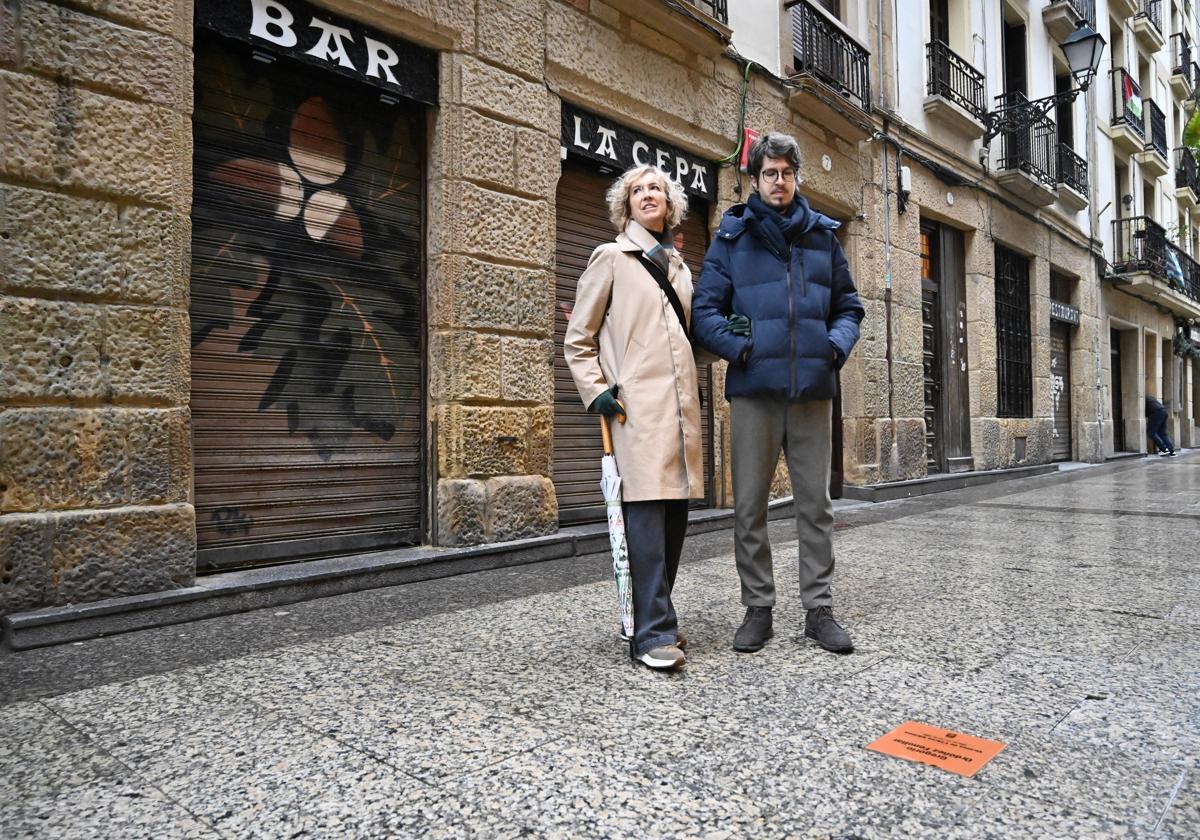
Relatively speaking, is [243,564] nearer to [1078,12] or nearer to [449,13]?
[449,13]

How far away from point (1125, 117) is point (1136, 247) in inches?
108

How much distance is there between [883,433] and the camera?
9.50m

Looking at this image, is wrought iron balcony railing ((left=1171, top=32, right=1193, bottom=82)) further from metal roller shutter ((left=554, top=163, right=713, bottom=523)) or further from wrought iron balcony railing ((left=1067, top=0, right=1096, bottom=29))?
metal roller shutter ((left=554, top=163, right=713, bottom=523))

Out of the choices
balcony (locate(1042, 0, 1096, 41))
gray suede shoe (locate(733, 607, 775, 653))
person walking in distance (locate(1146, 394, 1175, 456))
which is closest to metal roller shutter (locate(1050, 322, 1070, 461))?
person walking in distance (locate(1146, 394, 1175, 456))

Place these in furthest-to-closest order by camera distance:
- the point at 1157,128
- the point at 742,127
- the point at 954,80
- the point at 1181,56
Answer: the point at 1181,56, the point at 1157,128, the point at 954,80, the point at 742,127

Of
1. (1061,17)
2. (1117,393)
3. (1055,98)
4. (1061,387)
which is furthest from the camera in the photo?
(1117,393)

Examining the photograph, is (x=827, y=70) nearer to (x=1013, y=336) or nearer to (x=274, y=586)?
(x=1013, y=336)

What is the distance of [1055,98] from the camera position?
11672 millimetres

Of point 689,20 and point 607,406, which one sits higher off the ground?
point 689,20

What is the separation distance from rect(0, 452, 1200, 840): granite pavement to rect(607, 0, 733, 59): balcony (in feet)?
15.2

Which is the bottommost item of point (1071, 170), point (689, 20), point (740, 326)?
point (740, 326)

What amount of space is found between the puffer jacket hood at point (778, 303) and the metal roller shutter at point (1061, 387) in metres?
13.3

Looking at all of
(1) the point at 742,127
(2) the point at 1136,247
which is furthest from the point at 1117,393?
(1) the point at 742,127

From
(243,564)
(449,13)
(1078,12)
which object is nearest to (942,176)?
(1078,12)
